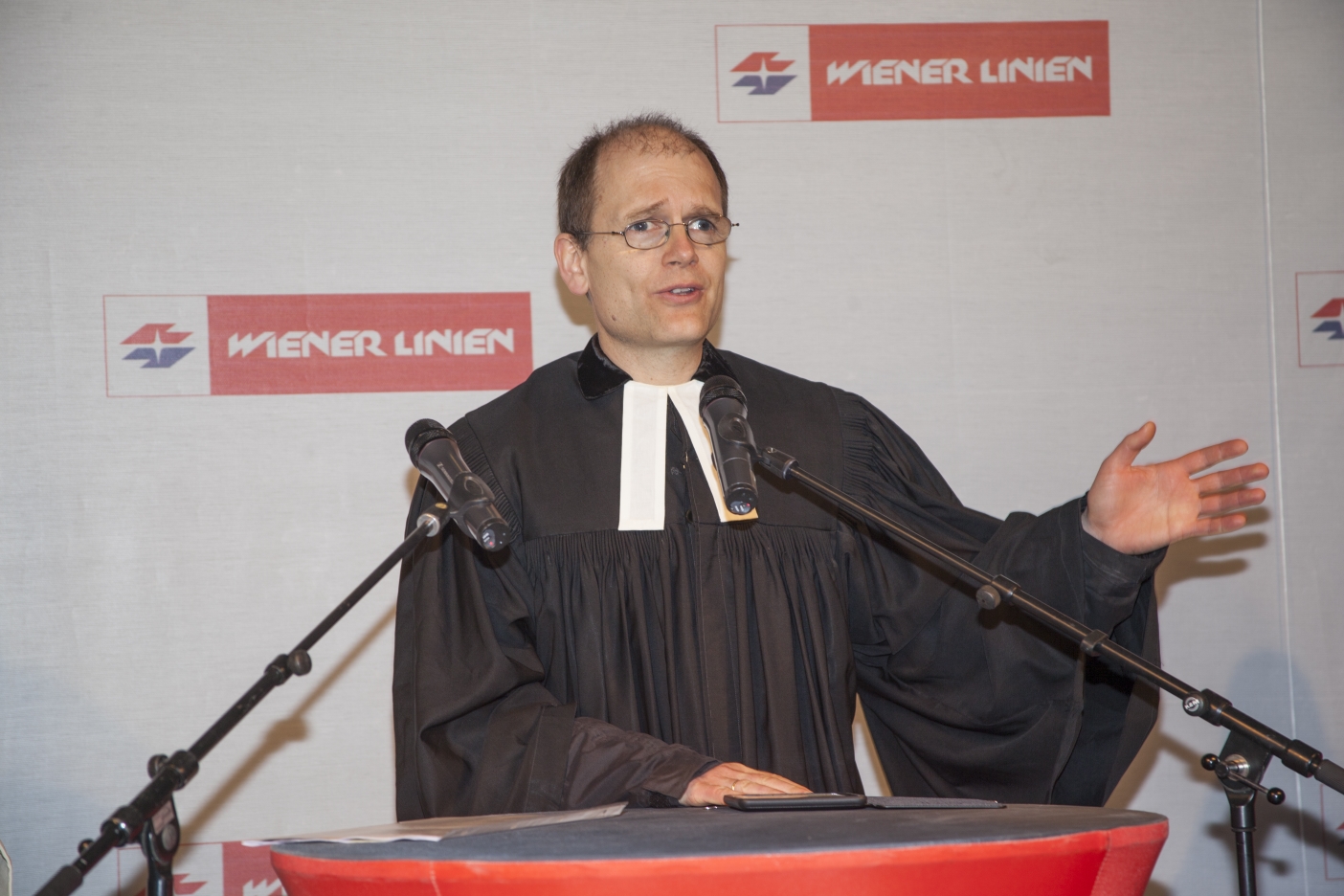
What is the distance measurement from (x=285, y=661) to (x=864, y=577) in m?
1.44

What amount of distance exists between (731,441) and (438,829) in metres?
0.87

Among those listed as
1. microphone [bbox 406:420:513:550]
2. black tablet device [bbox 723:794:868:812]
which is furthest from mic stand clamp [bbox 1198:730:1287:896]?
microphone [bbox 406:420:513:550]

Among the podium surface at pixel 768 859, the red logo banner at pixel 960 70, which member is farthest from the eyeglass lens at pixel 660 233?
the podium surface at pixel 768 859

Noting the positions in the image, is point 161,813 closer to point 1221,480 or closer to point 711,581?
point 711,581

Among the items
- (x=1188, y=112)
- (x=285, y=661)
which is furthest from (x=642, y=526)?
(x=1188, y=112)

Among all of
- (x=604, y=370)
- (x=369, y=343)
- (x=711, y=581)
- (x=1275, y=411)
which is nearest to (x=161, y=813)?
(x=711, y=581)

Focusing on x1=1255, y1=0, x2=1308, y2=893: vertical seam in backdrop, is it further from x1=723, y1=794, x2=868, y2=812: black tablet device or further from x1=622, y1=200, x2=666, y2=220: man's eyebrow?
x1=723, y1=794, x2=868, y2=812: black tablet device

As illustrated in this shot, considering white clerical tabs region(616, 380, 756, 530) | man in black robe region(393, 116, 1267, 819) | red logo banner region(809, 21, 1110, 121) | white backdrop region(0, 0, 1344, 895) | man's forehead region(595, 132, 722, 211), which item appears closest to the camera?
man in black robe region(393, 116, 1267, 819)

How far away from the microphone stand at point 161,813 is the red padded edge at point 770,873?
36 cm

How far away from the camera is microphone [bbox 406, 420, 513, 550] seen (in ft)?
6.27

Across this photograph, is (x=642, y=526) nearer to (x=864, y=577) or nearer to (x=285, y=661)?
(x=864, y=577)

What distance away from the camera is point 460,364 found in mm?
3584

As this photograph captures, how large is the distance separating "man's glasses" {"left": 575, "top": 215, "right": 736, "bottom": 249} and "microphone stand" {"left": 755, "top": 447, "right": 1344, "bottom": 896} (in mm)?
820

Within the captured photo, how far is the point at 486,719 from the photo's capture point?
7.87ft
